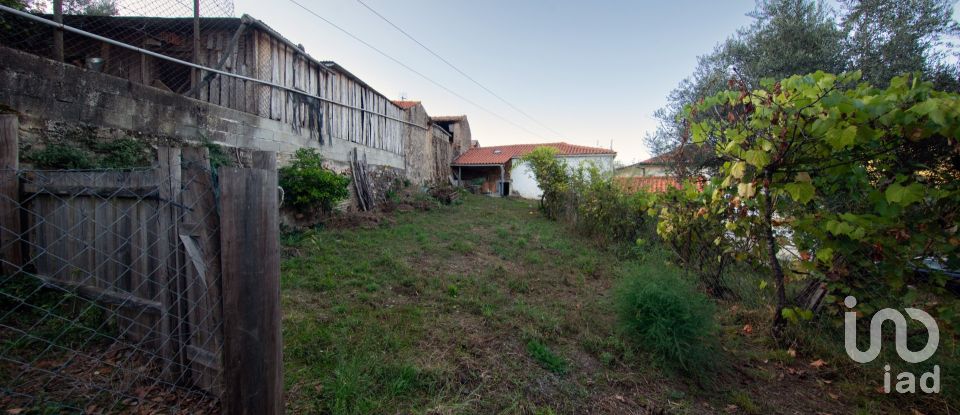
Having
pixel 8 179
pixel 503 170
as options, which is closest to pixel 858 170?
pixel 8 179

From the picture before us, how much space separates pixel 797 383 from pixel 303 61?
8580 millimetres

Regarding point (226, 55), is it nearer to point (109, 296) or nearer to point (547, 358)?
point (109, 296)

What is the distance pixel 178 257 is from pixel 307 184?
15.8 feet

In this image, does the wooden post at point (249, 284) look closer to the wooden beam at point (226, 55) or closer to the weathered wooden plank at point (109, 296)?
the weathered wooden plank at point (109, 296)

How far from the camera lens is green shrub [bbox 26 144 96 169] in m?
3.25

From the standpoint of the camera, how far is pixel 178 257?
185cm

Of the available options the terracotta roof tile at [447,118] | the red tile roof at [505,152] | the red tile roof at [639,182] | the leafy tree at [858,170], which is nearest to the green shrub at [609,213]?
the red tile roof at [639,182]

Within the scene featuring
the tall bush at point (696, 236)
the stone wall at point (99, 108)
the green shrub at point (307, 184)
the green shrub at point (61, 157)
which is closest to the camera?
the stone wall at point (99, 108)

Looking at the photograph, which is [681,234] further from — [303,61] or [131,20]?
[131,20]

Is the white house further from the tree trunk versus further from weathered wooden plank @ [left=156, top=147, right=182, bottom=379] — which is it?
weathered wooden plank @ [left=156, top=147, right=182, bottom=379]

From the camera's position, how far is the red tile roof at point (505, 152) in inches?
812

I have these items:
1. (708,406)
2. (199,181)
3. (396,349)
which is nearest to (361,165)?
(396,349)

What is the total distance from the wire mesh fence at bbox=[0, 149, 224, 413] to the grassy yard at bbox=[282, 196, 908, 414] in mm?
659

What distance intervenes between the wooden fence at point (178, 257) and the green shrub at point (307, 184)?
342 cm
